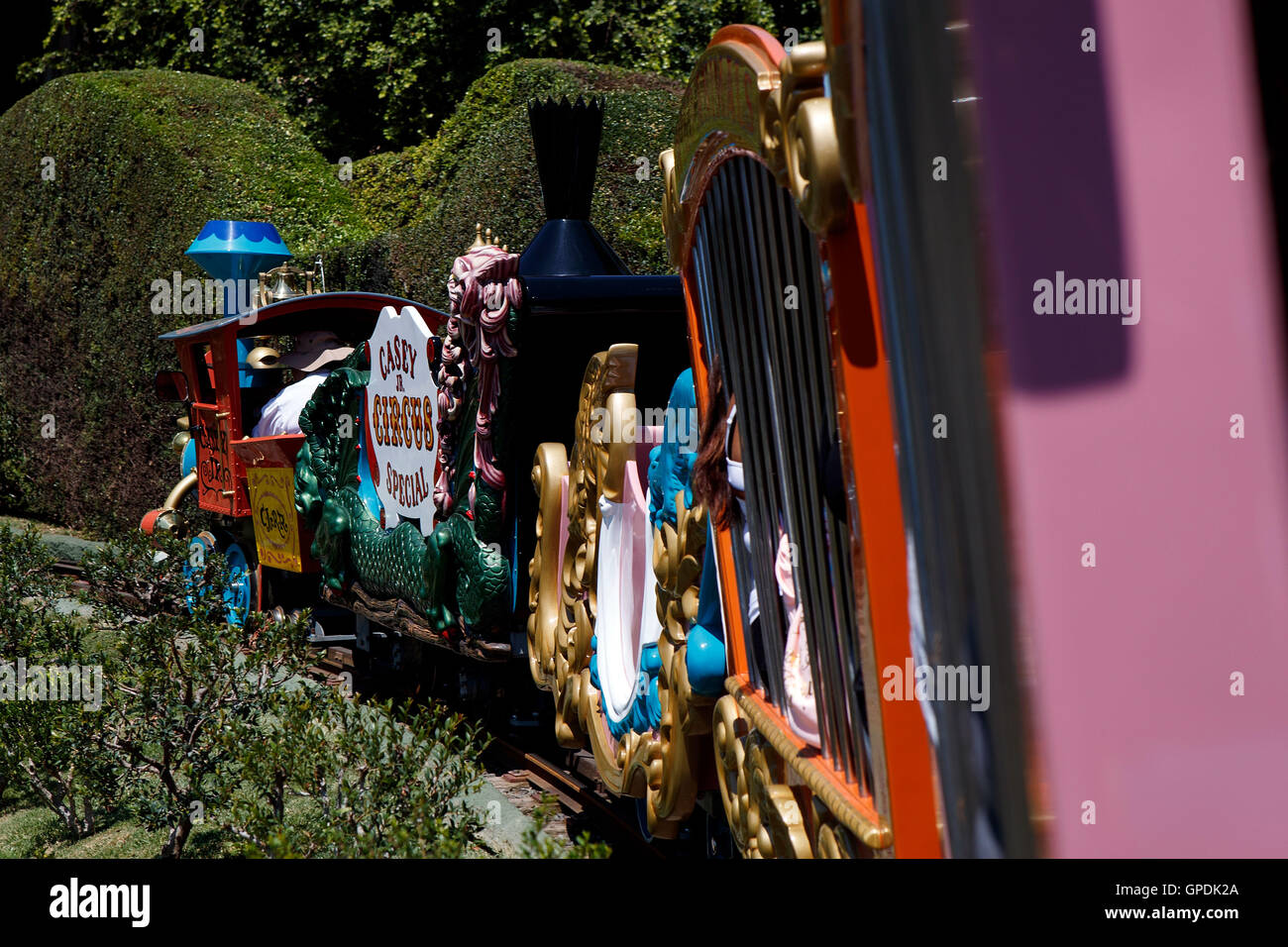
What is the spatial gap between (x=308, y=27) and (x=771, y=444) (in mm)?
16236

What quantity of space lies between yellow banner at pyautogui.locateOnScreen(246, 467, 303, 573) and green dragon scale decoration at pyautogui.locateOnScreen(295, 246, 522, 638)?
95cm

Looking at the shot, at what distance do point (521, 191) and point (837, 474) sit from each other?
8.25 meters

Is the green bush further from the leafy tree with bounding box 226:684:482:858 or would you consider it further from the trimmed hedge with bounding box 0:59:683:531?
the leafy tree with bounding box 226:684:482:858

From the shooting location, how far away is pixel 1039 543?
1568 mm

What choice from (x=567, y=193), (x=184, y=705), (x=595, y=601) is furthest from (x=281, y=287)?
(x=595, y=601)

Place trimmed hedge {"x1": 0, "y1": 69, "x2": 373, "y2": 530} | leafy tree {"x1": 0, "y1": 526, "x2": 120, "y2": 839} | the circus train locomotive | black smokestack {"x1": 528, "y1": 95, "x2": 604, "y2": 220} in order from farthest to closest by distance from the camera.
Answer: trimmed hedge {"x1": 0, "y1": 69, "x2": 373, "y2": 530}, black smokestack {"x1": 528, "y1": 95, "x2": 604, "y2": 220}, leafy tree {"x1": 0, "y1": 526, "x2": 120, "y2": 839}, the circus train locomotive

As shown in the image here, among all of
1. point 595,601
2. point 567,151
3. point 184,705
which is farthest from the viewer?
point 567,151

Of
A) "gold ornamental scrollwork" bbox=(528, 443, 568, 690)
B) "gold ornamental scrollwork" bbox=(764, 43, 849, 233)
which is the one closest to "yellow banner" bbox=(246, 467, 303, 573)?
"gold ornamental scrollwork" bbox=(528, 443, 568, 690)

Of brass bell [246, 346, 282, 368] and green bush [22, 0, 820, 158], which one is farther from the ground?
green bush [22, 0, 820, 158]

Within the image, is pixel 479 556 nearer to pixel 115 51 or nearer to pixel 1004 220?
pixel 1004 220

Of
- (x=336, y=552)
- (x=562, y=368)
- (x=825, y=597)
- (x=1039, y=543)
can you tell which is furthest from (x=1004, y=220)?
(x=336, y=552)

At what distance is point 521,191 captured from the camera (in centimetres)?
1022

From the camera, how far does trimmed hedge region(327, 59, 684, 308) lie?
10.1 meters

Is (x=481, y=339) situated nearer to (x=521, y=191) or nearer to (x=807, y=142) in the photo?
(x=807, y=142)
